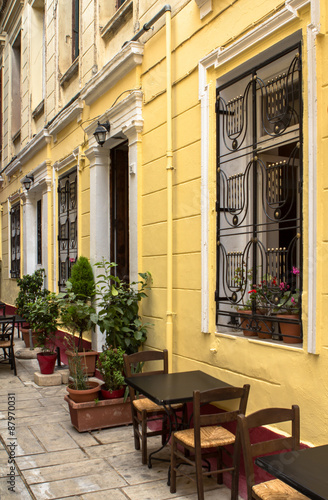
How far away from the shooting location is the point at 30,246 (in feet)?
39.7

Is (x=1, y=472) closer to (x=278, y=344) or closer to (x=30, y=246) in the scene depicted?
(x=278, y=344)

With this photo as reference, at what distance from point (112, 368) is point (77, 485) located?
1546 millimetres

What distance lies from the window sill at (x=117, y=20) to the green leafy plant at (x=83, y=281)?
322cm

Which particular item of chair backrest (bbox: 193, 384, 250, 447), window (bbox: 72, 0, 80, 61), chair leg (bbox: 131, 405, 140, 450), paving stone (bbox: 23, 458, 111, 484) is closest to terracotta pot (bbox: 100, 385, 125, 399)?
chair leg (bbox: 131, 405, 140, 450)

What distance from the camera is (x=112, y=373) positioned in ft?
18.2

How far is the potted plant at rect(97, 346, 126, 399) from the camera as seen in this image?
5.50 m

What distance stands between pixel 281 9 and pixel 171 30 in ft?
6.08

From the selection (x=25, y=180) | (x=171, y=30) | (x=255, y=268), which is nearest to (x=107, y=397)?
(x=255, y=268)

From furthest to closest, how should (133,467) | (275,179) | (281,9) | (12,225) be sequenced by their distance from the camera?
(12,225) < (133,467) < (275,179) < (281,9)

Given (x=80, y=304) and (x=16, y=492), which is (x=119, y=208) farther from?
(x=16, y=492)

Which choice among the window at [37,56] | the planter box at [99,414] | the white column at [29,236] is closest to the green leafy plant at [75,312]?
the planter box at [99,414]

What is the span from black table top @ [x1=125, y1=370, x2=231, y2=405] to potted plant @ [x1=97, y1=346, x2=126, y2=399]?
0.92 m

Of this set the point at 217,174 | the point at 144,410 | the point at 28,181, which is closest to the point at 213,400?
the point at 144,410

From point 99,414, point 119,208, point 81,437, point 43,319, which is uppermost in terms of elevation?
point 119,208
